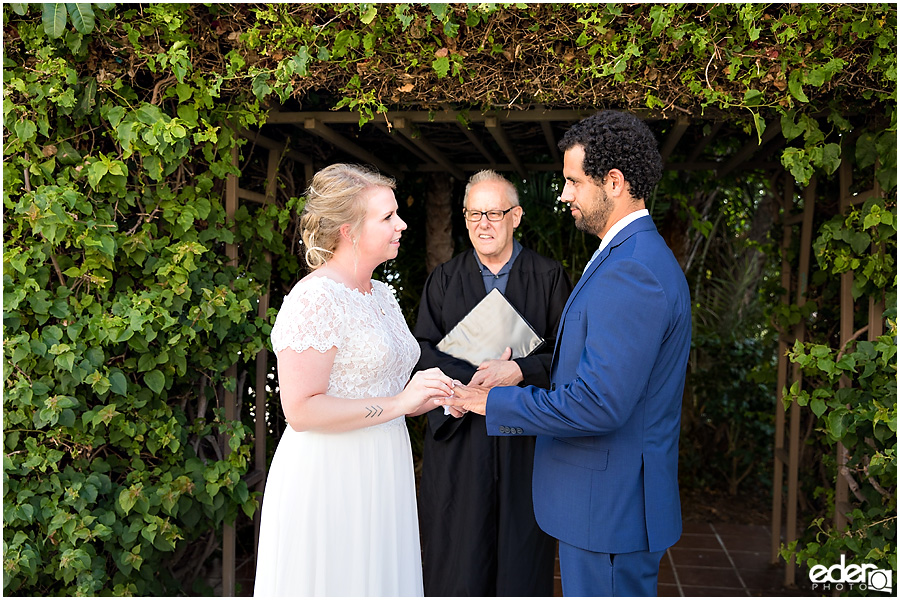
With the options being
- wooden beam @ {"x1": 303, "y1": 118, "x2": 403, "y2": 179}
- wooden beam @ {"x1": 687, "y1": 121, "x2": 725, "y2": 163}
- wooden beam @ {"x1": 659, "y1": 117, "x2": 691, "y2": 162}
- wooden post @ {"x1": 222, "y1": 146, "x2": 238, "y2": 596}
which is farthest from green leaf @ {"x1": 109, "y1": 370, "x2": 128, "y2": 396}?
wooden beam @ {"x1": 687, "y1": 121, "x2": 725, "y2": 163}

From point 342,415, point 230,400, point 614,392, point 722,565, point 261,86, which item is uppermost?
point 261,86

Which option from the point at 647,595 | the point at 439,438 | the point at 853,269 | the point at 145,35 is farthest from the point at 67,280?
the point at 853,269

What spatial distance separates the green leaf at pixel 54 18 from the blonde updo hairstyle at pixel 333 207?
1.21m

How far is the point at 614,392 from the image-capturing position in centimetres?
187

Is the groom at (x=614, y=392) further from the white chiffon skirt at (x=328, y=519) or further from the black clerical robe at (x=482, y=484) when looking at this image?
the black clerical robe at (x=482, y=484)

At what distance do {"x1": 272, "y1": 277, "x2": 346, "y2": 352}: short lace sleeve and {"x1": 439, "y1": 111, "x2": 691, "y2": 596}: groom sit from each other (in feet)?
1.65

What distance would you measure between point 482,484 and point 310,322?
1.35 m

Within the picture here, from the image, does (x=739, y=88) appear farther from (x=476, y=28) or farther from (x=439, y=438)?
(x=439, y=438)

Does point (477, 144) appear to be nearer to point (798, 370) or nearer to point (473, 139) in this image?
point (473, 139)

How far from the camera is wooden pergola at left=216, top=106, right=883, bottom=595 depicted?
10.7ft

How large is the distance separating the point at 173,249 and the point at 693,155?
3.30 m

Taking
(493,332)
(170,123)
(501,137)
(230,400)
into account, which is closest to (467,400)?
(493,332)

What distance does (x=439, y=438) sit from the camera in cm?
318

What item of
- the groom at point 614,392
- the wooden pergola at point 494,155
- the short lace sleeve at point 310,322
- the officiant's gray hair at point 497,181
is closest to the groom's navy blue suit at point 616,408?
the groom at point 614,392
